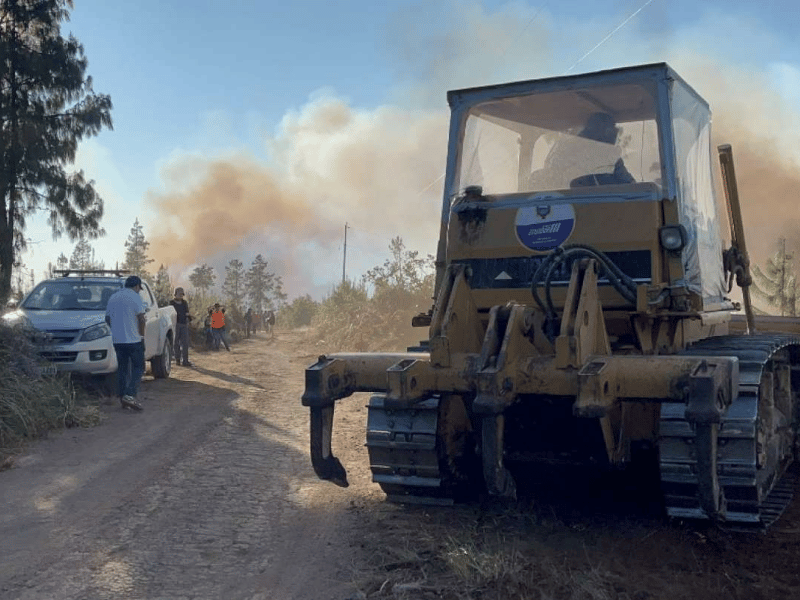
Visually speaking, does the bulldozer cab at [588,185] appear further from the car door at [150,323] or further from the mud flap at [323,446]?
the car door at [150,323]

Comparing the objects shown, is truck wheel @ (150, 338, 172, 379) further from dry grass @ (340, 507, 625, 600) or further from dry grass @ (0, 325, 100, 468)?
dry grass @ (340, 507, 625, 600)

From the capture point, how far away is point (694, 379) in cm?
427

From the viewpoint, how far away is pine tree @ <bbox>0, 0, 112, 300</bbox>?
2358 cm

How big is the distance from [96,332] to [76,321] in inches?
13.9

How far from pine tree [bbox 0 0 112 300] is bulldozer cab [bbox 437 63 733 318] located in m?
20.0

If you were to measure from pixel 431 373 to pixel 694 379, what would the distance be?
5.12 feet

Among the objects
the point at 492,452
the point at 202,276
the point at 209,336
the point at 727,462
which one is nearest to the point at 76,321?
the point at 492,452

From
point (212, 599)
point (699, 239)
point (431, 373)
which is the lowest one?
point (212, 599)

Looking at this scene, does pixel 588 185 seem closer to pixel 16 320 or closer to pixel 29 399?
pixel 29 399

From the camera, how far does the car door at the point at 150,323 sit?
44.7ft

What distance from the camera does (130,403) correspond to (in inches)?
424

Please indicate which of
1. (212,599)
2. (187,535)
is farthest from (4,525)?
(212,599)

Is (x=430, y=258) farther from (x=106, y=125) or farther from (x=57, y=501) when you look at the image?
(x=57, y=501)

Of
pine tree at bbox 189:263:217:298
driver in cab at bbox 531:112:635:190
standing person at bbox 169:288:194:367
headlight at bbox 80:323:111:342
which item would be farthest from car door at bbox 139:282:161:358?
pine tree at bbox 189:263:217:298
